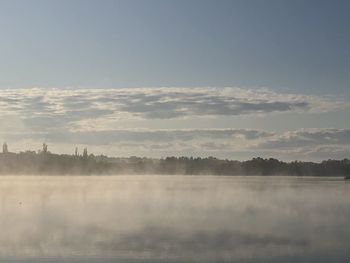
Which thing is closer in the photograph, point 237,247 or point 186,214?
point 237,247

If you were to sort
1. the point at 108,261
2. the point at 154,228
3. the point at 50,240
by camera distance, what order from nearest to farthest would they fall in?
1. the point at 108,261
2. the point at 50,240
3. the point at 154,228

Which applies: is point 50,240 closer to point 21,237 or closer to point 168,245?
point 21,237

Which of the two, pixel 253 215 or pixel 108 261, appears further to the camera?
pixel 253 215

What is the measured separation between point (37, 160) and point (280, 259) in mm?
157140

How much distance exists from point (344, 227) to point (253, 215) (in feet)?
24.5

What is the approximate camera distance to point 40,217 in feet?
112

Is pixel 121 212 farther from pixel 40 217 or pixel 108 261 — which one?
pixel 108 261

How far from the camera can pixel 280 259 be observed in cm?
1958

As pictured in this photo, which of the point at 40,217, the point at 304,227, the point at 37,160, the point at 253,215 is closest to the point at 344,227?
the point at 304,227

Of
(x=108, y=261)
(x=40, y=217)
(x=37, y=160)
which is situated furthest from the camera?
(x=37, y=160)

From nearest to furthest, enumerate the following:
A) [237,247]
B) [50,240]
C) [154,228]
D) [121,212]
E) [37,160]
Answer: [237,247]
[50,240]
[154,228]
[121,212]
[37,160]

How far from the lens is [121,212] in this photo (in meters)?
37.5

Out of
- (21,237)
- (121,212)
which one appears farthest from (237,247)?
(121,212)

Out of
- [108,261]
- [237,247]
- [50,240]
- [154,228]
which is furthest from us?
[154,228]
